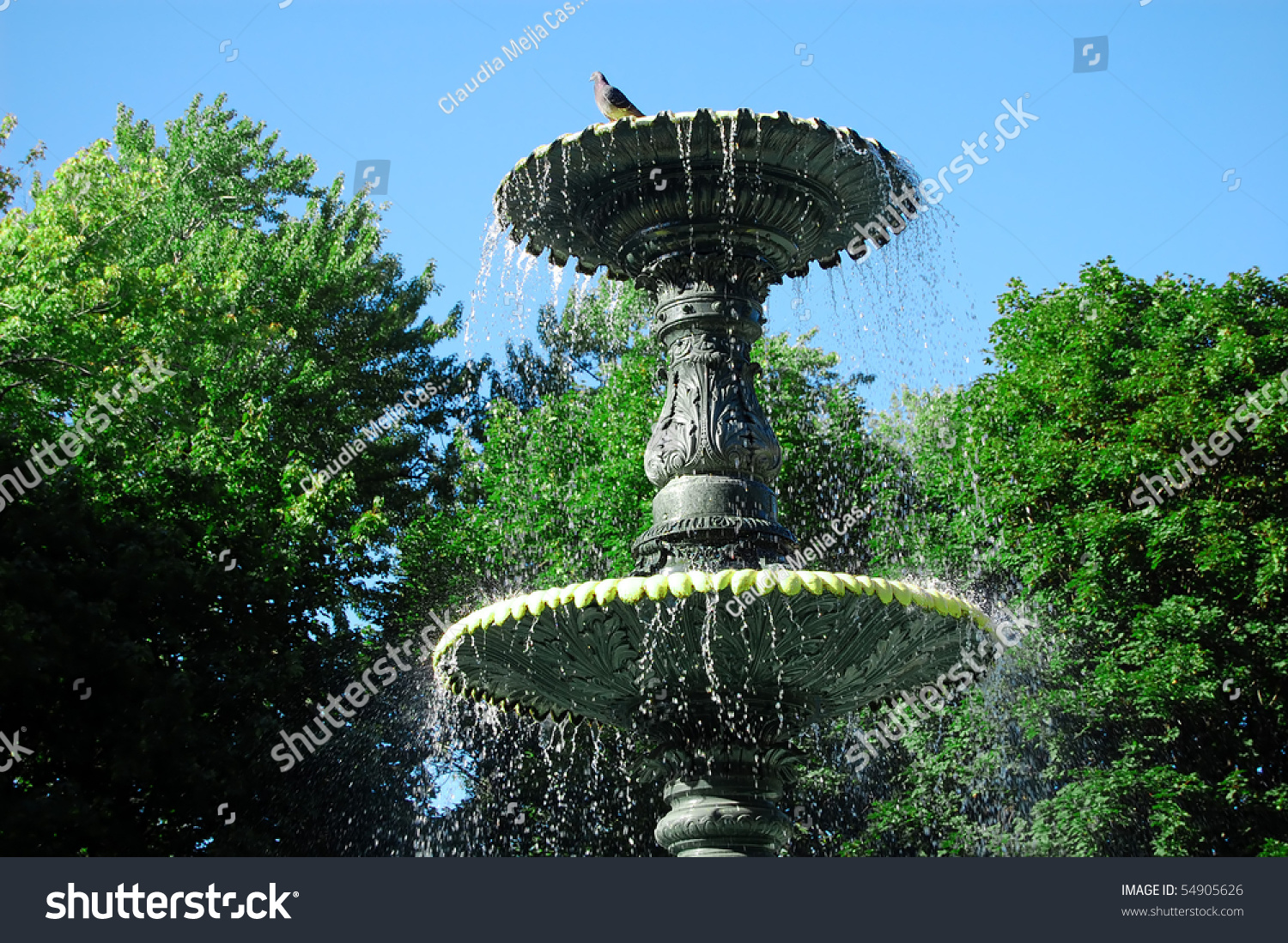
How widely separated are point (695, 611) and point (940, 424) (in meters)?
17.9

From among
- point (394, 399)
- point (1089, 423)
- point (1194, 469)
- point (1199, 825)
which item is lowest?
point (1199, 825)

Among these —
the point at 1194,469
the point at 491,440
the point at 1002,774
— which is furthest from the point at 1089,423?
the point at 491,440

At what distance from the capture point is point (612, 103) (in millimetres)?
8055

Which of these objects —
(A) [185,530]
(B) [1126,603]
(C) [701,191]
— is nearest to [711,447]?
(C) [701,191]

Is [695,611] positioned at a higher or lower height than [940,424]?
lower

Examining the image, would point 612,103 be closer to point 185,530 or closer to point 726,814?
point 726,814

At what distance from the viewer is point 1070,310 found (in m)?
21.1

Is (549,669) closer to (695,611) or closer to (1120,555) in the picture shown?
(695,611)
